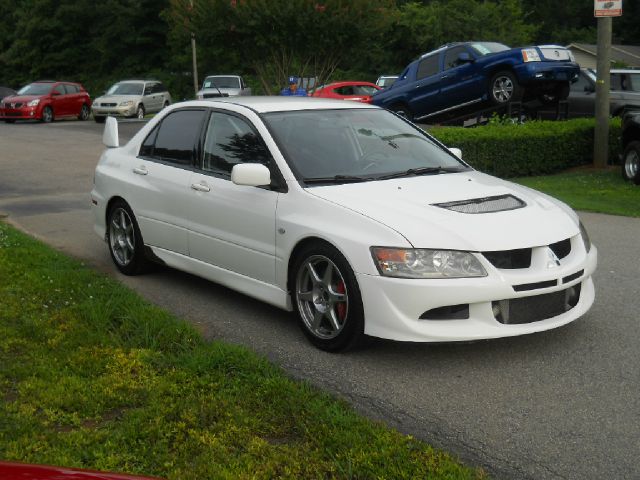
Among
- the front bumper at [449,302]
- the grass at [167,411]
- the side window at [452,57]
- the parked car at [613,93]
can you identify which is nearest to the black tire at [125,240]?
the grass at [167,411]

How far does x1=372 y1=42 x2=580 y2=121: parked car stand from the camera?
659 inches

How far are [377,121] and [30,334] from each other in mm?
2931

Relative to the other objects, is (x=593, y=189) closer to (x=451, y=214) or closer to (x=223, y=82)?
(x=451, y=214)

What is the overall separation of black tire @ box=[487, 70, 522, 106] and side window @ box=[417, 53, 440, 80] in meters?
1.59

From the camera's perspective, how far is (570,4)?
228ft

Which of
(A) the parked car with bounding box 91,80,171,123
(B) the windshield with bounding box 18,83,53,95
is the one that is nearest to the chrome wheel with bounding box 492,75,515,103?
(A) the parked car with bounding box 91,80,171,123

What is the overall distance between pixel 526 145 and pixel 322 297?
1016cm

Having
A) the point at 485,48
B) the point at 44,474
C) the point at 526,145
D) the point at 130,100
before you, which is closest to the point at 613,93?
the point at 485,48

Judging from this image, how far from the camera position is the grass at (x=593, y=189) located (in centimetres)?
1123

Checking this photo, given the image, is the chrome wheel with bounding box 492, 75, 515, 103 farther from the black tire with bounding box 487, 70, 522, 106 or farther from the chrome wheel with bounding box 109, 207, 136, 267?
the chrome wheel with bounding box 109, 207, 136, 267

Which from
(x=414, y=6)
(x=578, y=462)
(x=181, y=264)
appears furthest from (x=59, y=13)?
(x=578, y=462)

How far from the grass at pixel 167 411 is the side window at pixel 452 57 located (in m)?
13.2

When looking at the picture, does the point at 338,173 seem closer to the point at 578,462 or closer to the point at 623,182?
the point at 578,462

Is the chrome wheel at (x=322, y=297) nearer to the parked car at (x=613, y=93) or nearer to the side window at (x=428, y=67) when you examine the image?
the side window at (x=428, y=67)
